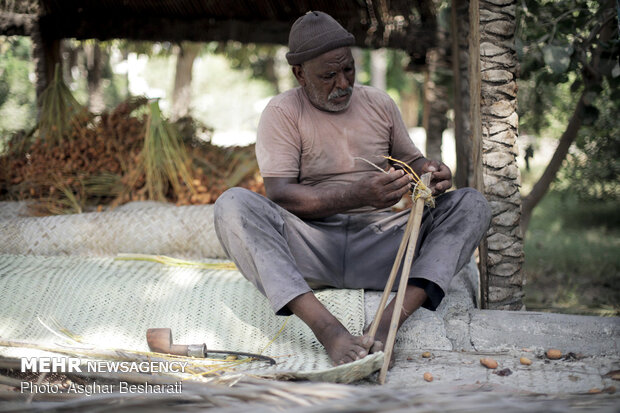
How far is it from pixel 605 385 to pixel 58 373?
1832mm

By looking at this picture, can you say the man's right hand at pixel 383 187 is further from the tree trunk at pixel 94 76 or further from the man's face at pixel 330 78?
the tree trunk at pixel 94 76

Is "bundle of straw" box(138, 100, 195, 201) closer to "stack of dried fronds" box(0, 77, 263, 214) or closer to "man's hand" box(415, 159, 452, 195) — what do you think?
"stack of dried fronds" box(0, 77, 263, 214)

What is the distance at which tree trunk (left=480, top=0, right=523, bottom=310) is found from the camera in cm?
268

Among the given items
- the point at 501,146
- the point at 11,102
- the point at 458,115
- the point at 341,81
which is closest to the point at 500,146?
the point at 501,146

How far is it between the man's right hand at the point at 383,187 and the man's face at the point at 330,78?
50cm

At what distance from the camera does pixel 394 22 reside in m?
4.59

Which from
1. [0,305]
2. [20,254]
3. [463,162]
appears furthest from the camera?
[463,162]

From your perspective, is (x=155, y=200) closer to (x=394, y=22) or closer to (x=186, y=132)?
(x=186, y=132)

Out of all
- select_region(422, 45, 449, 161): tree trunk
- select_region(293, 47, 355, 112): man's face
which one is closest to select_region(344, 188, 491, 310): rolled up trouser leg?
select_region(293, 47, 355, 112): man's face

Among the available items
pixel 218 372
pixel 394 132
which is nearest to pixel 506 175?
pixel 394 132

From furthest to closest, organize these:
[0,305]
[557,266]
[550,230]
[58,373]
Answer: [550,230], [557,266], [0,305], [58,373]

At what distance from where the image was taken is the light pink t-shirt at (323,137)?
2.55 meters

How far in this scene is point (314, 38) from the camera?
8.05 feet

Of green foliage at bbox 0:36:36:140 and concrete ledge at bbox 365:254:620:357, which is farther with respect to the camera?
green foliage at bbox 0:36:36:140
